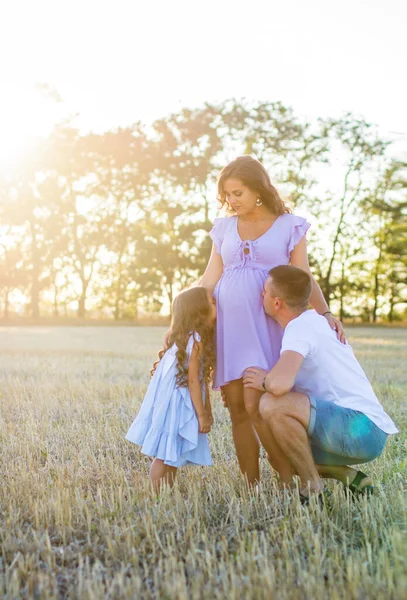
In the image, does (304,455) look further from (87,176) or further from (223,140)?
(87,176)

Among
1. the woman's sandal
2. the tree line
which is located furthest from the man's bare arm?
the tree line

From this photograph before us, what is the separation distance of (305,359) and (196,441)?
0.92 meters

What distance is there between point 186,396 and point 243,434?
0.45m

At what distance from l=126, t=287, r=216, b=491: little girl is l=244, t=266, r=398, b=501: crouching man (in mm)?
415

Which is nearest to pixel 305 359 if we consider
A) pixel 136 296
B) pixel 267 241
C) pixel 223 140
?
pixel 267 241

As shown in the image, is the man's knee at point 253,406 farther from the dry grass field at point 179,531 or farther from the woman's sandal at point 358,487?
the woman's sandal at point 358,487

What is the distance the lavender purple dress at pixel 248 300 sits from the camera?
4.26 m

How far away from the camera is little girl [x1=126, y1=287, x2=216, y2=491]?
171 inches

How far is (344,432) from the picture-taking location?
12.6 ft

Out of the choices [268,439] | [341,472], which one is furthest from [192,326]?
[341,472]

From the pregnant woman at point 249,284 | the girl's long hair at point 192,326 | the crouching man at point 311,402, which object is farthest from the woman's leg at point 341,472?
the girl's long hair at point 192,326

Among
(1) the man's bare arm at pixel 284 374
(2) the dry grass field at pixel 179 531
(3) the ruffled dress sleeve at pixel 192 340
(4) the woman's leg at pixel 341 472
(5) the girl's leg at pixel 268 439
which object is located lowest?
(2) the dry grass field at pixel 179 531

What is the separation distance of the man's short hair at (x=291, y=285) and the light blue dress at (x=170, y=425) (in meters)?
0.67

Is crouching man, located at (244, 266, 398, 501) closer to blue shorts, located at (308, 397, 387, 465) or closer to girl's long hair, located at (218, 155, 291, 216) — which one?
blue shorts, located at (308, 397, 387, 465)
